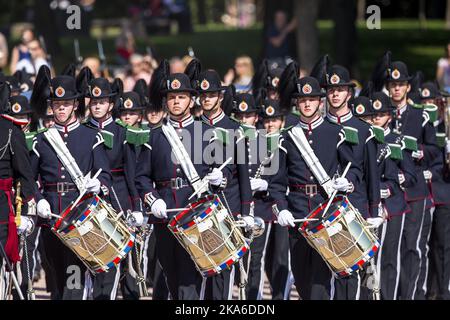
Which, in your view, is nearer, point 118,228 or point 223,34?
point 118,228

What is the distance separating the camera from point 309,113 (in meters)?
13.5

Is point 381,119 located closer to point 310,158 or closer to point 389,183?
point 389,183

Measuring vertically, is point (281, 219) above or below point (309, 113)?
below

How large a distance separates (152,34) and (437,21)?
26.4 ft

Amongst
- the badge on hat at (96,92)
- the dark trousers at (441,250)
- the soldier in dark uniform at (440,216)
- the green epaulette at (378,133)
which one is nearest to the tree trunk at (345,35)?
the soldier in dark uniform at (440,216)

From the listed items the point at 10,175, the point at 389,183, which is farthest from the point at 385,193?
the point at 10,175

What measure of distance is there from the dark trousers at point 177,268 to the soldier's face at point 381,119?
2567 millimetres

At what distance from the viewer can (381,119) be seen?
48.3 feet

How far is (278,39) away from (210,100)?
14.7 m

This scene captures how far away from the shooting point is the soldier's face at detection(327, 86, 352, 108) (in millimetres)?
13570

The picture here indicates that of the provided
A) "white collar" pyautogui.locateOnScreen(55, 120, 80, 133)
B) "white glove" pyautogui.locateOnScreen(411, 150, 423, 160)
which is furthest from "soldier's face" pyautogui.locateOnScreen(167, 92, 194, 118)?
"white glove" pyautogui.locateOnScreen(411, 150, 423, 160)

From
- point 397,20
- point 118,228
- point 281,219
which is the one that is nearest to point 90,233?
point 118,228

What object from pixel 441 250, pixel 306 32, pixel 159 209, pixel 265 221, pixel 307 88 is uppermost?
pixel 307 88

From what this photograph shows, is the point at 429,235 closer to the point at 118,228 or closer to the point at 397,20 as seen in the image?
the point at 118,228
